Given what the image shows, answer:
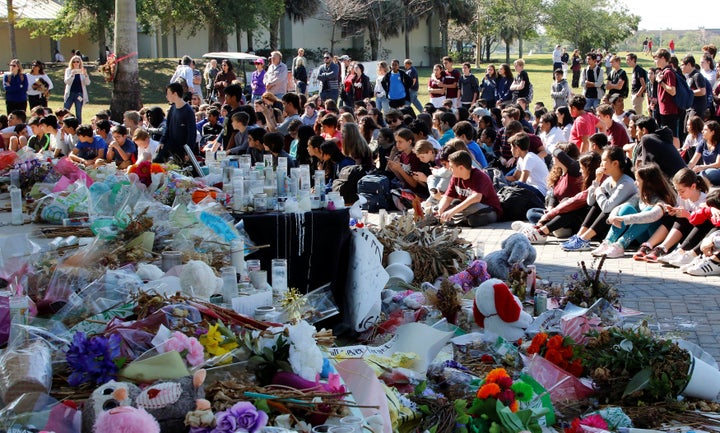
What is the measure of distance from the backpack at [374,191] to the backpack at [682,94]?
17.2 feet

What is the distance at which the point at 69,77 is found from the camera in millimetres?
18500

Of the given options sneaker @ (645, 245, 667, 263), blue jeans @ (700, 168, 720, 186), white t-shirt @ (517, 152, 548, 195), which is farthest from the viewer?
white t-shirt @ (517, 152, 548, 195)

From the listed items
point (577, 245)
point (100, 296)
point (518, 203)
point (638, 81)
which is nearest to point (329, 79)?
point (638, 81)

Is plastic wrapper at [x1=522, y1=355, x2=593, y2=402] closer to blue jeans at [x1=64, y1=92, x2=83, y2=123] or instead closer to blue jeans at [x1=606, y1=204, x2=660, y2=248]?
blue jeans at [x1=606, y1=204, x2=660, y2=248]

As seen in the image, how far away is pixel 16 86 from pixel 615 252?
46.4ft

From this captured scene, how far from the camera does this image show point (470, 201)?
1003 centimetres

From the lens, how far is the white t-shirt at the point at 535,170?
10.8 m

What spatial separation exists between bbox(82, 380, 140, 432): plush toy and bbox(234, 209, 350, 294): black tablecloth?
307 centimetres

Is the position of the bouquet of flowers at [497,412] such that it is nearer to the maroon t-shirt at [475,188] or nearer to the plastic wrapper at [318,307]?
the plastic wrapper at [318,307]

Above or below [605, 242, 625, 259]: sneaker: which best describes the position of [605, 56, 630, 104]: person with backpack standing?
above

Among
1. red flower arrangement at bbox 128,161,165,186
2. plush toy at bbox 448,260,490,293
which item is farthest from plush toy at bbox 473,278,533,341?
red flower arrangement at bbox 128,161,165,186

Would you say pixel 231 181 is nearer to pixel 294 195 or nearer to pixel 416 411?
pixel 294 195

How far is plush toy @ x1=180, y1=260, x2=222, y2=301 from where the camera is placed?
4566 mm

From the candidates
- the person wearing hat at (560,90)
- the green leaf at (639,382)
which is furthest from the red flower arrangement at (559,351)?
the person wearing hat at (560,90)
